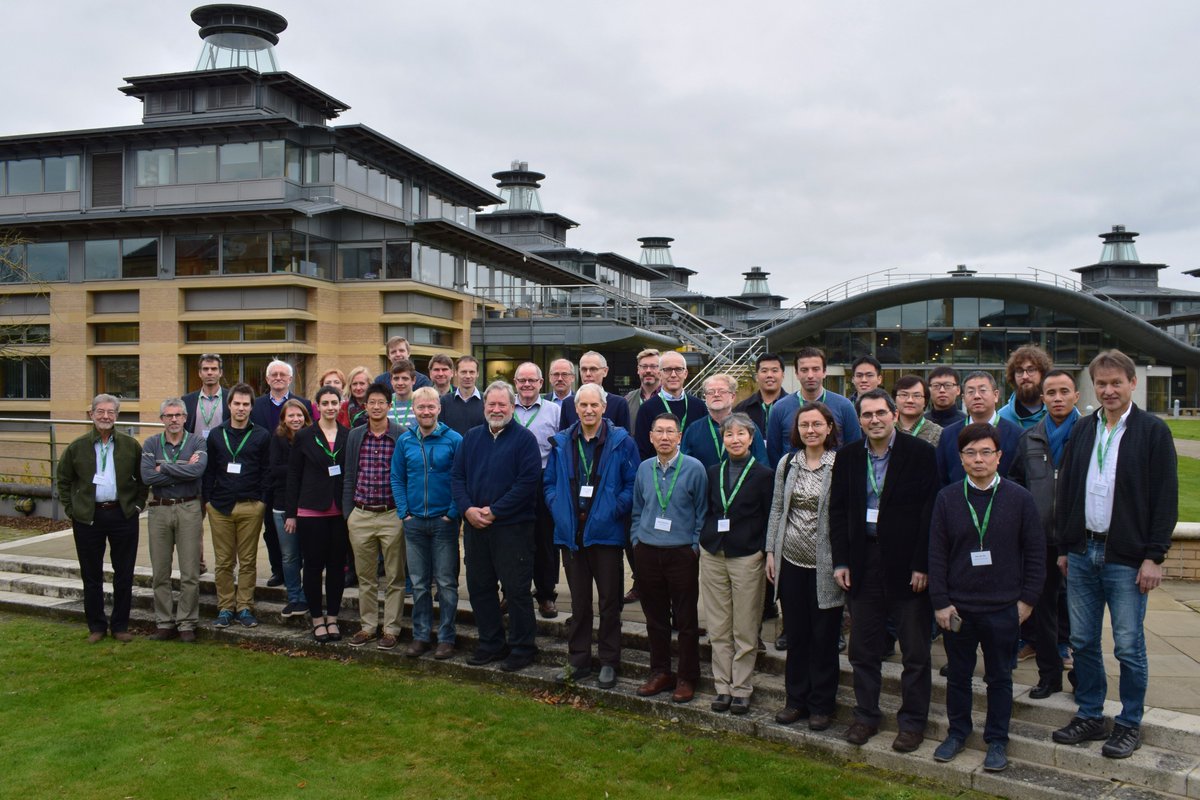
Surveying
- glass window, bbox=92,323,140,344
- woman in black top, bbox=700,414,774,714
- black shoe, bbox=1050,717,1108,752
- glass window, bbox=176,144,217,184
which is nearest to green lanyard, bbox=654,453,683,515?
woman in black top, bbox=700,414,774,714

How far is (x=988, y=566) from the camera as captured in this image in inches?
183

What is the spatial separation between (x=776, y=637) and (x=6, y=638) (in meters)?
6.95

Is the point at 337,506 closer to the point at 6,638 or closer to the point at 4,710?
the point at 4,710

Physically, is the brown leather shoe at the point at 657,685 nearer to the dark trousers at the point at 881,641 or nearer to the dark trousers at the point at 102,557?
the dark trousers at the point at 881,641

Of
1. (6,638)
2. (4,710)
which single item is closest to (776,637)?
(4,710)

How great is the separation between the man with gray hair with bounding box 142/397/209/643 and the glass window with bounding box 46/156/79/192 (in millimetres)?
27589

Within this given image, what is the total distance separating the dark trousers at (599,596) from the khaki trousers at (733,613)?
0.74m

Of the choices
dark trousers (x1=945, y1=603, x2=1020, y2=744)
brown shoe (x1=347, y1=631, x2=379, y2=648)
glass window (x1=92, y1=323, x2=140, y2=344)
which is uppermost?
glass window (x1=92, y1=323, x2=140, y2=344)

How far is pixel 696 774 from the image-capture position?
15.8 ft

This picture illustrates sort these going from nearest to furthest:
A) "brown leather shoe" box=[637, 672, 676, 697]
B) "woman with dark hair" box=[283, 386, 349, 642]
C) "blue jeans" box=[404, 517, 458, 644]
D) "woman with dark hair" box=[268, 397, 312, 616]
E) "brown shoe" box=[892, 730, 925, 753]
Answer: "brown shoe" box=[892, 730, 925, 753] < "brown leather shoe" box=[637, 672, 676, 697] < "blue jeans" box=[404, 517, 458, 644] < "woman with dark hair" box=[283, 386, 349, 642] < "woman with dark hair" box=[268, 397, 312, 616]

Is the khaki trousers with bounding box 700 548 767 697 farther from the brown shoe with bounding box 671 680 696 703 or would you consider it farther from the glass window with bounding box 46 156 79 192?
the glass window with bounding box 46 156 79 192

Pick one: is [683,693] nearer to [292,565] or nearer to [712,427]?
[712,427]

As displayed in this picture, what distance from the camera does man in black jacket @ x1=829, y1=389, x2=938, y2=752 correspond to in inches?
194

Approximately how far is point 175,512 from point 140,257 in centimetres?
2520
